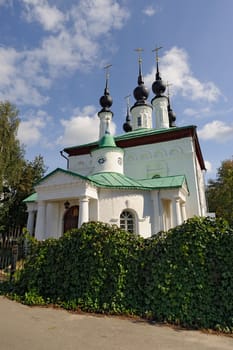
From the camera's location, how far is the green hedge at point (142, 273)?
5062 millimetres

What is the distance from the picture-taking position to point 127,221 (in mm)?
12297

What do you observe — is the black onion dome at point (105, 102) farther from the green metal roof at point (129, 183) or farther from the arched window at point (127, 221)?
the arched window at point (127, 221)

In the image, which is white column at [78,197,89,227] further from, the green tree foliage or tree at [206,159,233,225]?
tree at [206,159,233,225]

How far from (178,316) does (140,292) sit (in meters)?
0.98

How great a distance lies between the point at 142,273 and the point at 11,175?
19.1 meters

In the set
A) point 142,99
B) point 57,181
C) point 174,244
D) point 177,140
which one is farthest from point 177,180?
point 142,99

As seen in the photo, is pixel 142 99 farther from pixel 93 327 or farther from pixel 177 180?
pixel 93 327

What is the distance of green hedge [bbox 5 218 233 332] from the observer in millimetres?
5062

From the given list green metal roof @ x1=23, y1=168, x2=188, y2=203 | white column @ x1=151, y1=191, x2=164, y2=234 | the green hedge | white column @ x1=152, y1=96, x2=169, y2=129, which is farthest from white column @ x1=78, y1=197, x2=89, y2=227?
white column @ x1=152, y1=96, x2=169, y2=129

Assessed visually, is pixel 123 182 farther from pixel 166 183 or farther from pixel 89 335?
pixel 89 335

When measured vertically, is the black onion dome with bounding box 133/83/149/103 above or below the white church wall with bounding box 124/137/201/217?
above

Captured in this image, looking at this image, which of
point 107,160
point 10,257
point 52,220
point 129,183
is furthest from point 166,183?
point 10,257

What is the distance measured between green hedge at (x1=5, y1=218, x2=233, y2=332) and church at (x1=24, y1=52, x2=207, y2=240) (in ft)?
14.8

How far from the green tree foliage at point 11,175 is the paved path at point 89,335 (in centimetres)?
1790
